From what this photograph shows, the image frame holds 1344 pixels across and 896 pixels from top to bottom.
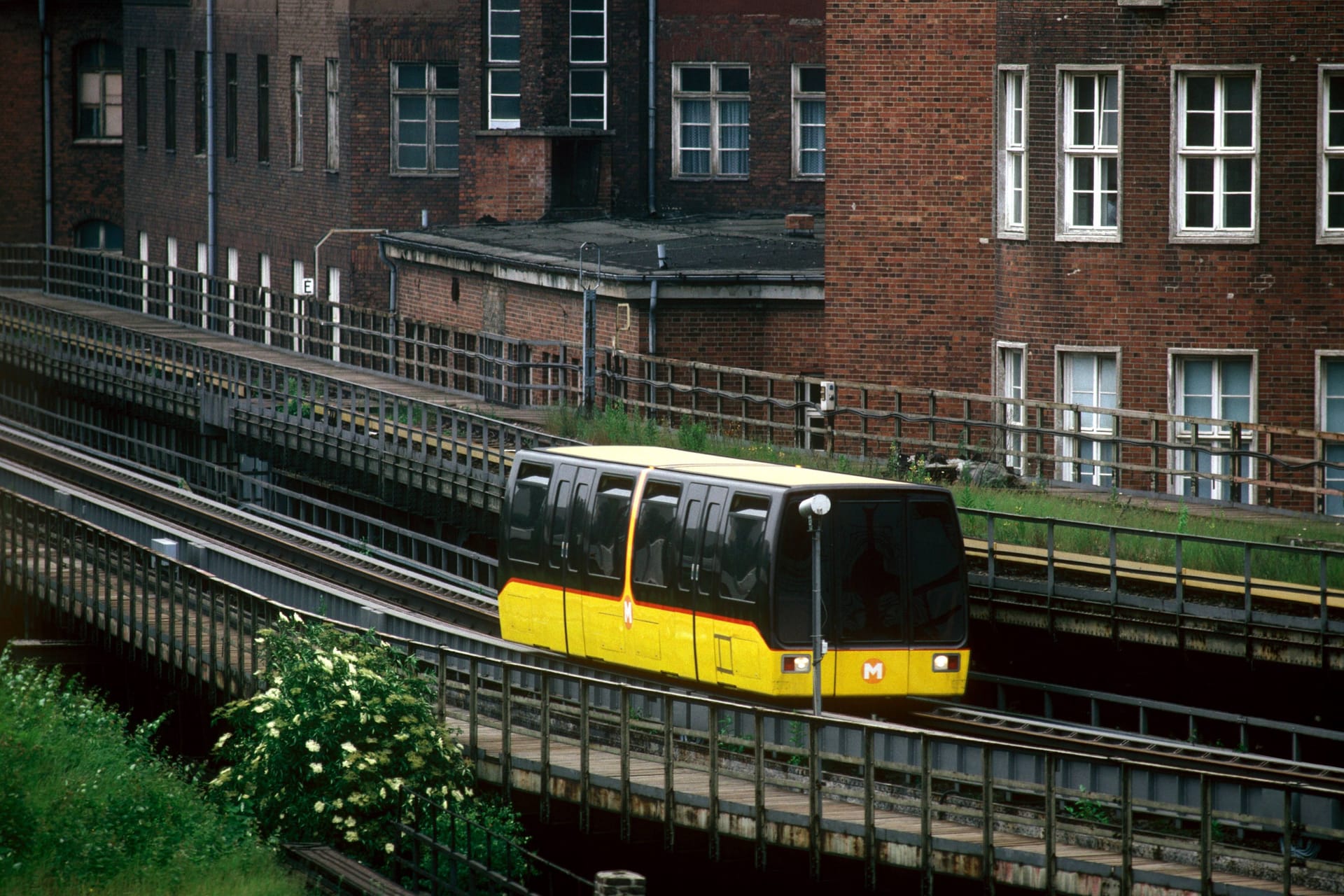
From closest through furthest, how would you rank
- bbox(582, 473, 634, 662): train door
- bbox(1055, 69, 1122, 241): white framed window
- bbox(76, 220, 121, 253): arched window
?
bbox(582, 473, 634, 662): train door → bbox(1055, 69, 1122, 241): white framed window → bbox(76, 220, 121, 253): arched window

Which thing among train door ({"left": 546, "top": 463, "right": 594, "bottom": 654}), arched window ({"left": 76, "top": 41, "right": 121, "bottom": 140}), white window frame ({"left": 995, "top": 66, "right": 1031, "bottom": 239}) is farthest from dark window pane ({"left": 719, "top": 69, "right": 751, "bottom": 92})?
train door ({"left": 546, "top": 463, "right": 594, "bottom": 654})

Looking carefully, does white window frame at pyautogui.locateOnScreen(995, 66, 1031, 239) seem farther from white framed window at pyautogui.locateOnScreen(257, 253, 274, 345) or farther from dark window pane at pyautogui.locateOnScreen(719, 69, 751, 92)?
white framed window at pyautogui.locateOnScreen(257, 253, 274, 345)

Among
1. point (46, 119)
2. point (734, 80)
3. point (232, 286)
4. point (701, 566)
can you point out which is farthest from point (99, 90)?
point (701, 566)

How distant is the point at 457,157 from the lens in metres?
50.2

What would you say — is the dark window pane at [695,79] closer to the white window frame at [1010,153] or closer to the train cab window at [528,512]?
the white window frame at [1010,153]

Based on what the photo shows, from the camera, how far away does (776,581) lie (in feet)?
68.0

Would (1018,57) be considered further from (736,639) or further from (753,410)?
(736,639)

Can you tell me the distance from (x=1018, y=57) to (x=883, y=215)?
3.70 metres

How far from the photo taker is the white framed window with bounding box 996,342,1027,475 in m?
30.6

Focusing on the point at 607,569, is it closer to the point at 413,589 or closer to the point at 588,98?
the point at 413,589

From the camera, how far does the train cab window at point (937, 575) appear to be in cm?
2131

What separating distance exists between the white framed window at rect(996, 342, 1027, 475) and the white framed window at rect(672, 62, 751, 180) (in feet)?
61.3

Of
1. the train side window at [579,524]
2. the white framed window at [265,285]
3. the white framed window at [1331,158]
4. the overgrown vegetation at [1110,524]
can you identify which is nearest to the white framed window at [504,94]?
the white framed window at [265,285]

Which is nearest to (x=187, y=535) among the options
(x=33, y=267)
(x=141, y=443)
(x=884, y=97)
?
(x=884, y=97)
